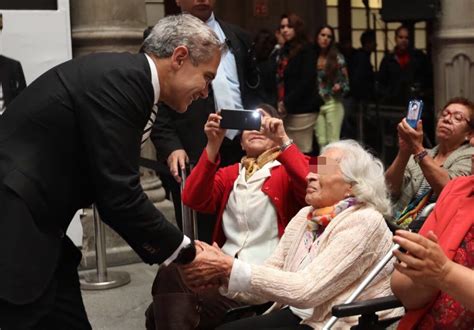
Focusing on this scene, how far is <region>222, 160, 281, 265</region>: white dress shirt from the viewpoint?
14.3 feet

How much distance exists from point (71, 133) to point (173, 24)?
0.56m

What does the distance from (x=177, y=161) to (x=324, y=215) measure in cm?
143

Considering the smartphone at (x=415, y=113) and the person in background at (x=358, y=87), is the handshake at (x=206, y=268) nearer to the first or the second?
the smartphone at (x=415, y=113)

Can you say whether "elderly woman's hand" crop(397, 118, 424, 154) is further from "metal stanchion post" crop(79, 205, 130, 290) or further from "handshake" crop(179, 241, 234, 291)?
"metal stanchion post" crop(79, 205, 130, 290)

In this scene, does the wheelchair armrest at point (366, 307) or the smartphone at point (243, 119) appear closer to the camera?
the wheelchair armrest at point (366, 307)

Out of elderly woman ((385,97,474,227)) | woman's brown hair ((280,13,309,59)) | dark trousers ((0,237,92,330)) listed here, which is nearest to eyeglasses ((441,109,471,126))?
elderly woman ((385,97,474,227))

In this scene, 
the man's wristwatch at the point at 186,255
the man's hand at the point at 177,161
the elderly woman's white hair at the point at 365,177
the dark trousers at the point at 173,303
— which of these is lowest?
the dark trousers at the point at 173,303

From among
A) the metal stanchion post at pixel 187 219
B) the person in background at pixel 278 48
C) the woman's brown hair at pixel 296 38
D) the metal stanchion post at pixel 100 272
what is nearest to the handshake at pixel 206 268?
the metal stanchion post at pixel 187 219

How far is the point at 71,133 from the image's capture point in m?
2.99

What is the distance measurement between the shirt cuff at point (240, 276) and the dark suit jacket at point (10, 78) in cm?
290

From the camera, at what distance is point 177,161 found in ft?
16.1

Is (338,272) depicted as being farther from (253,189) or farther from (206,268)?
(253,189)

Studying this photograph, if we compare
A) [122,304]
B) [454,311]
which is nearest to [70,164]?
[454,311]

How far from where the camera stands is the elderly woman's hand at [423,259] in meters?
2.56
